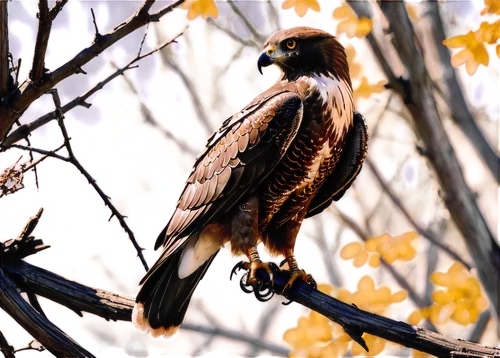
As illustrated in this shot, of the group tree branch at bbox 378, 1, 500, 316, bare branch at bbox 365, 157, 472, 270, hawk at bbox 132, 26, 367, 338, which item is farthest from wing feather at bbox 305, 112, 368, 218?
bare branch at bbox 365, 157, 472, 270

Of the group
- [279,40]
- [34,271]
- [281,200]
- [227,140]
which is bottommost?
[34,271]

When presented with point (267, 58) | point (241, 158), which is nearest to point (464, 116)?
point (267, 58)

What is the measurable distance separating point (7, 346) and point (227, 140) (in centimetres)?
95

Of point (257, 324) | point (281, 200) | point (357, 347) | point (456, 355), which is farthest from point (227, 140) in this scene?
point (257, 324)

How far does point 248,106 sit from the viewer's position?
189cm

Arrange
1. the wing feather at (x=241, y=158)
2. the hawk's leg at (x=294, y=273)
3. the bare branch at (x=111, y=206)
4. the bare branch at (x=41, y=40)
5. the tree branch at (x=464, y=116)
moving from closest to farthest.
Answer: the bare branch at (x=41, y=40) → the wing feather at (x=241, y=158) → the hawk's leg at (x=294, y=273) → the bare branch at (x=111, y=206) → the tree branch at (x=464, y=116)

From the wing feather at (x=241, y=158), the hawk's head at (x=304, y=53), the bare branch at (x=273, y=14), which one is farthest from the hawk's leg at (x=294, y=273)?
the bare branch at (x=273, y=14)

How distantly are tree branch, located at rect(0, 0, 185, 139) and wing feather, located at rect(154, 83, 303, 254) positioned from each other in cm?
44

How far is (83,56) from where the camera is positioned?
1.54m

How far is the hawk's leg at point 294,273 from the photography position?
1866 millimetres

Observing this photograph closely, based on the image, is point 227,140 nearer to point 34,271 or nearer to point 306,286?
point 306,286

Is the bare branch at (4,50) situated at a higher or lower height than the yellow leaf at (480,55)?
lower

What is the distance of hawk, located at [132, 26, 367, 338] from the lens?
70.1 inches

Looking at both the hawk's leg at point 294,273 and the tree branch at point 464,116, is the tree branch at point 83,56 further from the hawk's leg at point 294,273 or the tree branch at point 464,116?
the tree branch at point 464,116
